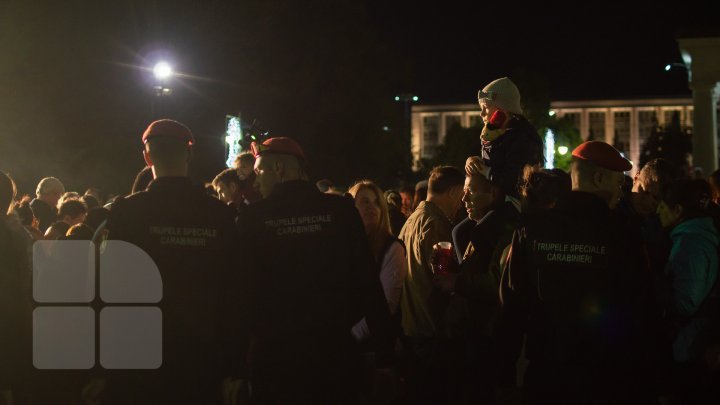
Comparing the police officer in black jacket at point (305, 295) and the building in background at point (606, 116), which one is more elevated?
the building in background at point (606, 116)

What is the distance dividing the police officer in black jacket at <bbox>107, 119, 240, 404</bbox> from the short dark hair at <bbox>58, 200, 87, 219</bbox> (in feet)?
17.3

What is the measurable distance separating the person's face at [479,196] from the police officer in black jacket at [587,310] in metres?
1.39

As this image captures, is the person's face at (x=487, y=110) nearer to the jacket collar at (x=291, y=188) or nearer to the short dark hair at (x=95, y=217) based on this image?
the jacket collar at (x=291, y=188)

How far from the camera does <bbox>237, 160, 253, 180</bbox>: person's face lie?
29.0ft

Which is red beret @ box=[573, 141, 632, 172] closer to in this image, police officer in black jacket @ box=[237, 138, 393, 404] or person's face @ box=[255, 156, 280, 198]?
police officer in black jacket @ box=[237, 138, 393, 404]

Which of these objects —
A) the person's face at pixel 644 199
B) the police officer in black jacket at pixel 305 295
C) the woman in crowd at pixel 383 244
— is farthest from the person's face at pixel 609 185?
the person's face at pixel 644 199

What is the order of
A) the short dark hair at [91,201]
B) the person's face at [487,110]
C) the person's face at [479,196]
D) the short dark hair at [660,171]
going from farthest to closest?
the short dark hair at [91,201] < the short dark hair at [660,171] < the person's face at [487,110] < the person's face at [479,196]

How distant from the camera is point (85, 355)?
5.34 m

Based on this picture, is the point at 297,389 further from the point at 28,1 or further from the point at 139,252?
the point at 28,1

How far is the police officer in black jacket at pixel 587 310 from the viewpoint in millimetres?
4457

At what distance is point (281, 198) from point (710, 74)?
26336mm

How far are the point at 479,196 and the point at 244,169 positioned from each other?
3.50 meters

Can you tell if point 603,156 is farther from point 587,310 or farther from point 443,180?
point 443,180

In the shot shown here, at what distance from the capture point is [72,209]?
9.63 meters
